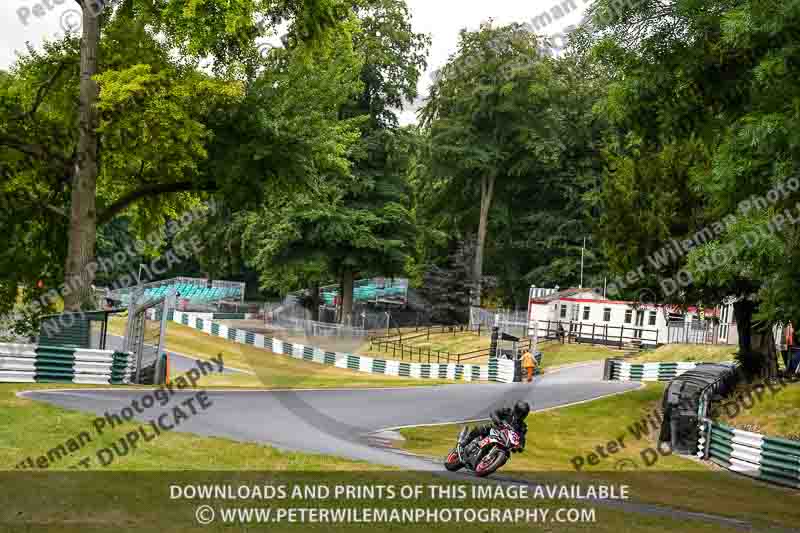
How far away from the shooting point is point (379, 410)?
22812 millimetres

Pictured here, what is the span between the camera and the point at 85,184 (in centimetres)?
2461

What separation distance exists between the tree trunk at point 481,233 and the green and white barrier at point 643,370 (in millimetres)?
25341

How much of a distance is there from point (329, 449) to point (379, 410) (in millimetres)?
7093

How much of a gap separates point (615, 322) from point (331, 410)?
35474 mm

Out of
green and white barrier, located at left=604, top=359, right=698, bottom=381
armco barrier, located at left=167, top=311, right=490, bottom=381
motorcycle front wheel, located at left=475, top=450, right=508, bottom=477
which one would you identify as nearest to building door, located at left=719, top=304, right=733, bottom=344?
green and white barrier, located at left=604, top=359, right=698, bottom=381

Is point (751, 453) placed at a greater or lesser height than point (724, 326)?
lesser

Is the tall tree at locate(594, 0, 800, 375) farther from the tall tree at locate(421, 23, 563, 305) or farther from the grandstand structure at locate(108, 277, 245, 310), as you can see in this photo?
the grandstand structure at locate(108, 277, 245, 310)

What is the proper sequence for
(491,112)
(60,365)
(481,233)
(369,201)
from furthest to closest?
(491,112), (481,233), (369,201), (60,365)

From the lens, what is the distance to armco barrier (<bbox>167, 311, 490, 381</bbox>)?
138ft

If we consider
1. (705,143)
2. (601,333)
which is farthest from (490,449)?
(601,333)

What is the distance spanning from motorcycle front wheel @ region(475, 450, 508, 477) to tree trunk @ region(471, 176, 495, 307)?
5159 centimetres

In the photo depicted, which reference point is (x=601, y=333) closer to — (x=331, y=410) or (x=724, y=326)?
(x=724, y=326)

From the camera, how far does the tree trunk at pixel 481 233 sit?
66062 millimetres

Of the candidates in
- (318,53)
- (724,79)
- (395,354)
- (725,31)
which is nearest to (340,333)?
(395,354)
